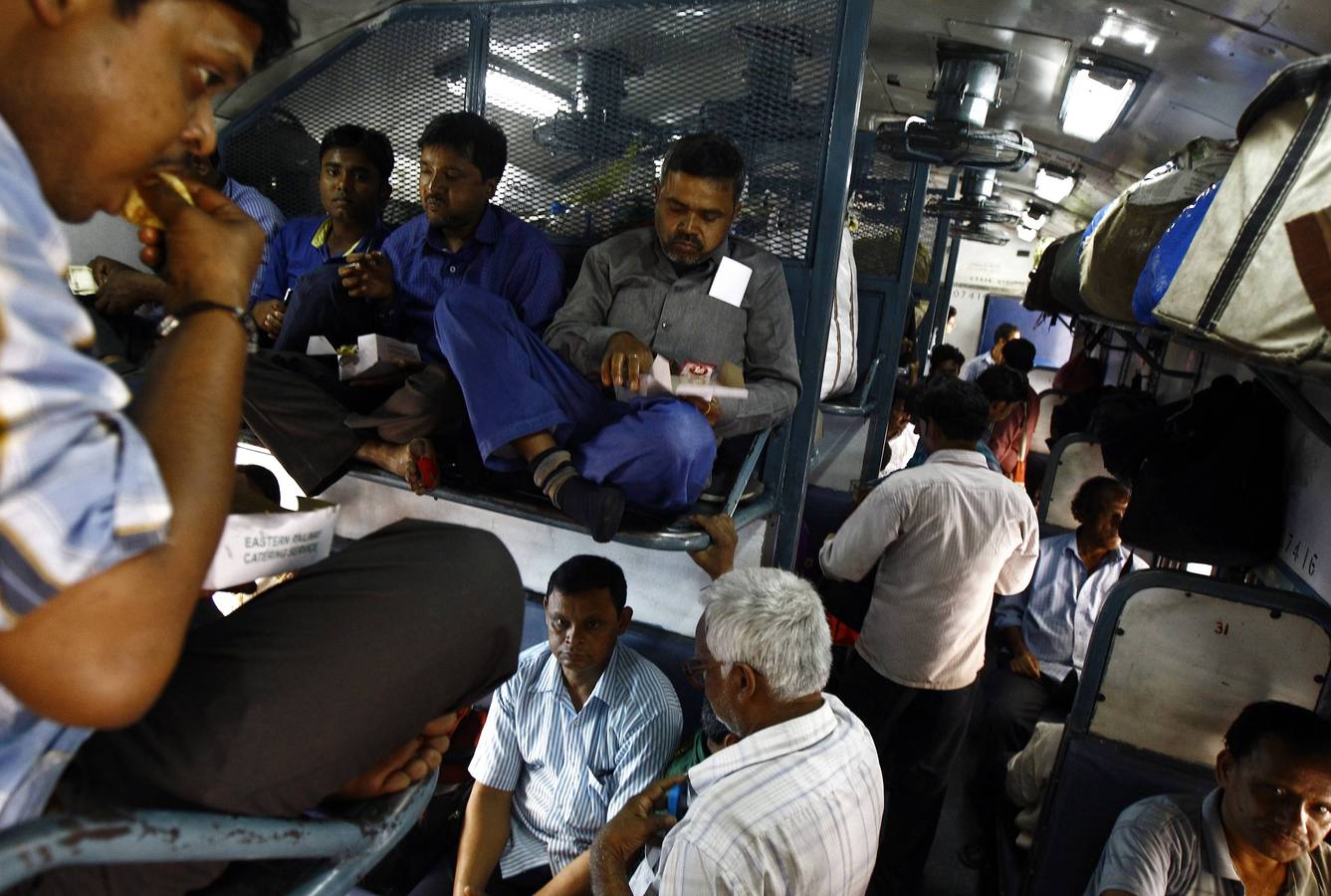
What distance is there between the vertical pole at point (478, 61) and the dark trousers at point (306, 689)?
2.74 meters

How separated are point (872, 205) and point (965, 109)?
832 millimetres

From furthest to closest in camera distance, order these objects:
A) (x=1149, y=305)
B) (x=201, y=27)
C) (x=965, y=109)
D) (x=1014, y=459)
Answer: (x=1014, y=459), (x=965, y=109), (x=1149, y=305), (x=201, y=27)

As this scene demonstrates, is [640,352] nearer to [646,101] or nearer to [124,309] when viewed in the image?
[646,101]

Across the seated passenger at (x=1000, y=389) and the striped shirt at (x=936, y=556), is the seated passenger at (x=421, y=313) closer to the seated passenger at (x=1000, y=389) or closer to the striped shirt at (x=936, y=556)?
the striped shirt at (x=936, y=556)

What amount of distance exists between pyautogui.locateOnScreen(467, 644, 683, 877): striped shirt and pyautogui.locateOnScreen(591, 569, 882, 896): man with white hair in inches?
20.6

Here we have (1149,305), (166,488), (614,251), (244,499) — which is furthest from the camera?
(614,251)

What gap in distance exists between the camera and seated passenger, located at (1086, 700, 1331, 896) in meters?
2.15

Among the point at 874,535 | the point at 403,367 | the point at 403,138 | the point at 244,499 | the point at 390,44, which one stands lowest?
the point at 874,535

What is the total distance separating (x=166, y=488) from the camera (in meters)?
0.73

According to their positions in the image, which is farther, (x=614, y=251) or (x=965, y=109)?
(x=965, y=109)

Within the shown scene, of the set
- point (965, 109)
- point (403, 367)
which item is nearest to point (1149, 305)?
point (403, 367)

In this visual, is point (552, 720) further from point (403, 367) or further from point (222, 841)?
point (222, 841)

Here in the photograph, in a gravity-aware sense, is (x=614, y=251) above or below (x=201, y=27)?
below

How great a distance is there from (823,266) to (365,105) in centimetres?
222
